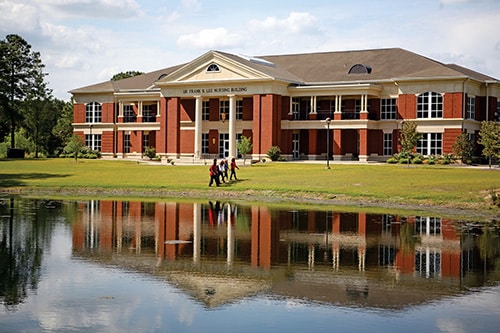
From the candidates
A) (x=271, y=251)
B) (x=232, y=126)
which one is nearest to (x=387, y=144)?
(x=232, y=126)

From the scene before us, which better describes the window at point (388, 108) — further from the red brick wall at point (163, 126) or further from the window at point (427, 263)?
the window at point (427, 263)

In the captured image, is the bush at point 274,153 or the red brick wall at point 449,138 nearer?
the red brick wall at point 449,138

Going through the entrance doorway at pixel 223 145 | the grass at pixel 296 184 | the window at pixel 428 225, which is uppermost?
the entrance doorway at pixel 223 145

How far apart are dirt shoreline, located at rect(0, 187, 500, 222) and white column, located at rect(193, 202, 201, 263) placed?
207 inches

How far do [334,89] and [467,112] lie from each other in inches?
445

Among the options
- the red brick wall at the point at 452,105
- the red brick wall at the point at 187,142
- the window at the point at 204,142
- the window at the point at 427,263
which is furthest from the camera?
the window at the point at 204,142

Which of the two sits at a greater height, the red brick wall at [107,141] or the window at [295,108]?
the window at [295,108]

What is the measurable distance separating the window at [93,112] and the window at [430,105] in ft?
111

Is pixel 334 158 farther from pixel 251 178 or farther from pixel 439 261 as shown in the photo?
pixel 439 261

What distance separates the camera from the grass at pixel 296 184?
35.3 meters

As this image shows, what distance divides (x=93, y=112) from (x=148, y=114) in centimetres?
670

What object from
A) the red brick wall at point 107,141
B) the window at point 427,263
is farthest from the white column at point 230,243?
the red brick wall at point 107,141

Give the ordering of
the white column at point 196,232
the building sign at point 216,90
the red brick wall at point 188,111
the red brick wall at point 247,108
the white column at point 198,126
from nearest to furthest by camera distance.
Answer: the white column at point 196,232 < the building sign at point 216,90 < the red brick wall at point 247,108 < the white column at point 198,126 < the red brick wall at point 188,111

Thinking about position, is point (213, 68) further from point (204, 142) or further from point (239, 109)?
point (204, 142)
